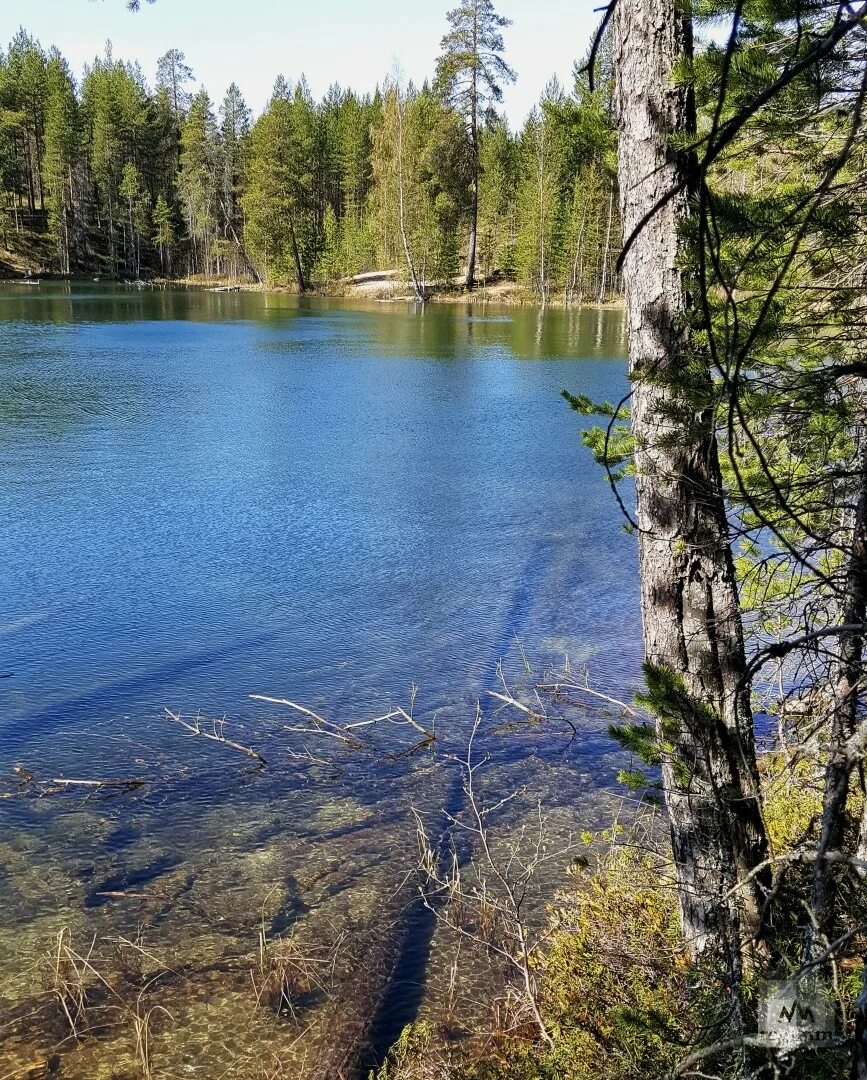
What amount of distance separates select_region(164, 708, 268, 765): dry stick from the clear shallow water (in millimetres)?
76

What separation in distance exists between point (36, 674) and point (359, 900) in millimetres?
3654

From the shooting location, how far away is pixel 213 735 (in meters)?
6.23

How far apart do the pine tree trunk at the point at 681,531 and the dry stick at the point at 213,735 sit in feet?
10.6

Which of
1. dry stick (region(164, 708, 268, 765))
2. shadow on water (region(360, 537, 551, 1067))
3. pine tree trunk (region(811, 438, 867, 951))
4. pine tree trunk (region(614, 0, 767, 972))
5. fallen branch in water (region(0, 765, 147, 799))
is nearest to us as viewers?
pine tree trunk (region(811, 438, 867, 951))

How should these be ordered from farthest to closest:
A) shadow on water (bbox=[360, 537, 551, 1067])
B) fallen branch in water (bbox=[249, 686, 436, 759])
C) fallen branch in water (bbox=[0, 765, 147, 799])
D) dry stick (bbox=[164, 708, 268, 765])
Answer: fallen branch in water (bbox=[249, 686, 436, 759])
dry stick (bbox=[164, 708, 268, 765])
fallen branch in water (bbox=[0, 765, 147, 799])
shadow on water (bbox=[360, 537, 551, 1067])

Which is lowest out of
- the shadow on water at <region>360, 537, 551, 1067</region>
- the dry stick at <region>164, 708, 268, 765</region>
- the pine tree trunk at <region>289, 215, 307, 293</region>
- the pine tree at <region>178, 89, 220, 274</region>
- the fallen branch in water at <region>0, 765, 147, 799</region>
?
the shadow on water at <region>360, 537, 551, 1067</region>

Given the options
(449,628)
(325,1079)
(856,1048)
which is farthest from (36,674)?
(856,1048)

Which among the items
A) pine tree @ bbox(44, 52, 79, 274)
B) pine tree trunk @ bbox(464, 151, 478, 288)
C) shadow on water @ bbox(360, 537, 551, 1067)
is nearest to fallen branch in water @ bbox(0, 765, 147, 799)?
shadow on water @ bbox(360, 537, 551, 1067)

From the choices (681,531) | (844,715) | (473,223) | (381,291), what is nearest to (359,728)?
(681,531)

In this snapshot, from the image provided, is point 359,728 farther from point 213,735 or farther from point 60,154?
point 60,154

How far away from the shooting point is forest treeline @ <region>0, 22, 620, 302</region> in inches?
1984

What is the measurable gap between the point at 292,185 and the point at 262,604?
58211mm

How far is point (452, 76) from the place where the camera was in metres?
49.2

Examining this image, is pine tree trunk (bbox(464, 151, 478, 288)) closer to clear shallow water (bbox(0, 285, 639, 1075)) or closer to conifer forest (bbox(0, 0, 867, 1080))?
clear shallow water (bbox(0, 285, 639, 1075))
